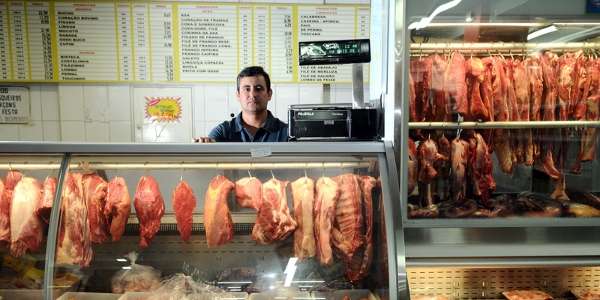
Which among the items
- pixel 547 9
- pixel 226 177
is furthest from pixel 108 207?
pixel 547 9

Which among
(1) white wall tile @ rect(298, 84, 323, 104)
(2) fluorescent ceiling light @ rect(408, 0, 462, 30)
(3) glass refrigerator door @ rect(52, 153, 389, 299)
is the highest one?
(2) fluorescent ceiling light @ rect(408, 0, 462, 30)

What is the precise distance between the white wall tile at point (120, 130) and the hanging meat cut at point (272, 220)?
2.63 m

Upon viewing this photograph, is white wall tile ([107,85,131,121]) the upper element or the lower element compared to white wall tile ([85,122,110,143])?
upper

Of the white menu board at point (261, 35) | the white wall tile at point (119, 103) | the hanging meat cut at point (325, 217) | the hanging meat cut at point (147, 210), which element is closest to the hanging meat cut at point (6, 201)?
the hanging meat cut at point (147, 210)

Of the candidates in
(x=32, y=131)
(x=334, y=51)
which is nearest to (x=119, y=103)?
(x=32, y=131)

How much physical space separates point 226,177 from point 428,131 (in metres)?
1.29

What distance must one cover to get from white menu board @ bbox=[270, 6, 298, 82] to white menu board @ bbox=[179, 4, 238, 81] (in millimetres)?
402

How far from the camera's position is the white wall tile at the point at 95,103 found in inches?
168

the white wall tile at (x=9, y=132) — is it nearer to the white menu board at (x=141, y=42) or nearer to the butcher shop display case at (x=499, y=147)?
the white menu board at (x=141, y=42)

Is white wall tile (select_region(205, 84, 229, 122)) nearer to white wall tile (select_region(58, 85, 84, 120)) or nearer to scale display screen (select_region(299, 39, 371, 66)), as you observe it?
white wall tile (select_region(58, 85, 84, 120))

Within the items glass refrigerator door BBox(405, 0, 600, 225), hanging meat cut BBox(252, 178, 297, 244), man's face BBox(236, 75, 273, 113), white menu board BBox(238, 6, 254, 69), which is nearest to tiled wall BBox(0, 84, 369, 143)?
white menu board BBox(238, 6, 254, 69)

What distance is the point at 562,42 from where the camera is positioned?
101 inches

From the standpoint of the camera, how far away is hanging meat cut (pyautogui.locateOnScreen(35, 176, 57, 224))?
7.34ft

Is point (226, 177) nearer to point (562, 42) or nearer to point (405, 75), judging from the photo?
point (405, 75)
